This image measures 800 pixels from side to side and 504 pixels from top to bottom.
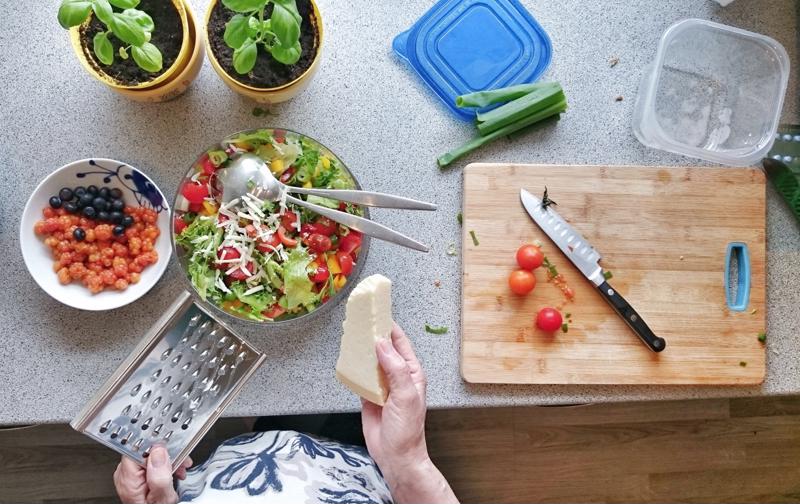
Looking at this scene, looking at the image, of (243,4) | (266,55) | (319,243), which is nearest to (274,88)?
(266,55)

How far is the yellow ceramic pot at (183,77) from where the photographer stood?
3.84 feet

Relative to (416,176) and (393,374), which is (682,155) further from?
(393,374)

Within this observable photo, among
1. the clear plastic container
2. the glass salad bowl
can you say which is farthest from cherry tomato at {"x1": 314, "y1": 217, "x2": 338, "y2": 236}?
the clear plastic container

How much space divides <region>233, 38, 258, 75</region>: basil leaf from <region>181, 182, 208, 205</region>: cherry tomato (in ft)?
0.76

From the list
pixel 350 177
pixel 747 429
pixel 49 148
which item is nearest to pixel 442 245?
pixel 350 177

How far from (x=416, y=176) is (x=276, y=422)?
0.75 metres

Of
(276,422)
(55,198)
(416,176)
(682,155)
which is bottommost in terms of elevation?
(276,422)

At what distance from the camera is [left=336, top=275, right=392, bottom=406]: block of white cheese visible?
1170mm

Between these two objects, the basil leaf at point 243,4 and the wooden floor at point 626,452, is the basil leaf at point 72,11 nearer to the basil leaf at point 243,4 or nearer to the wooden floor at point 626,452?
the basil leaf at point 243,4

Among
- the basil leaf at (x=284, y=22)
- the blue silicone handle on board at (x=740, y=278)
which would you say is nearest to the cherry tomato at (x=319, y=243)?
the basil leaf at (x=284, y=22)

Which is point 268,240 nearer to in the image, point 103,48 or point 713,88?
point 103,48

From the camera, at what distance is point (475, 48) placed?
1.38 m

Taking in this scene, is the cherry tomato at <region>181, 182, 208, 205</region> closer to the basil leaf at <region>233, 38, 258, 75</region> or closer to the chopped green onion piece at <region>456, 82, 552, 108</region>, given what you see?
the basil leaf at <region>233, 38, 258, 75</region>

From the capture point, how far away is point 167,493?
122 cm
